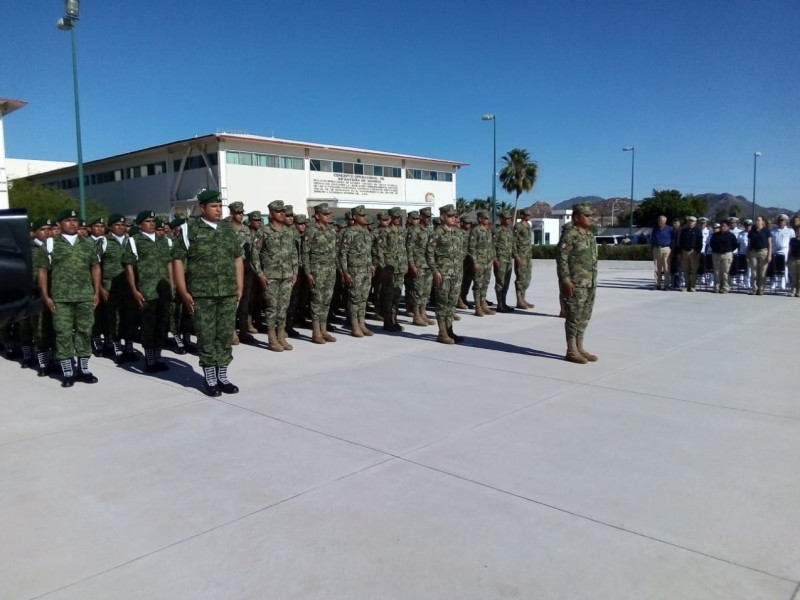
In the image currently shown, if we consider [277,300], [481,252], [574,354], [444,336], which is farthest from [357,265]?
[574,354]

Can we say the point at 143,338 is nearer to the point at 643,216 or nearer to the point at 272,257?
the point at 272,257

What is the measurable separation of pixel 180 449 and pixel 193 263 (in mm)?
1972

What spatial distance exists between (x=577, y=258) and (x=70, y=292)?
5214 mm

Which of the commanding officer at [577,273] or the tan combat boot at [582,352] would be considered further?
the tan combat boot at [582,352]

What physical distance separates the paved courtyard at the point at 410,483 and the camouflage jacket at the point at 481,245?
4.03 m

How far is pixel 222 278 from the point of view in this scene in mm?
5684

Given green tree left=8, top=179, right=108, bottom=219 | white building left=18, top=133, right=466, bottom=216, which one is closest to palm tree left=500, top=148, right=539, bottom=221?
white building left=18, top=133, right=466, bottom=216

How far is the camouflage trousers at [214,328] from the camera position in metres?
5.66

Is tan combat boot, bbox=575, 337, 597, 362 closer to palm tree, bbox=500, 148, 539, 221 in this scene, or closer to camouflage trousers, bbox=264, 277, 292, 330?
camouflage trousers, bbox=264, 277, 292, 330

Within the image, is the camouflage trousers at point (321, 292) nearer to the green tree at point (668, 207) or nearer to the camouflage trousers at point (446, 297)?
the camouflage trousers at point (446, 297)

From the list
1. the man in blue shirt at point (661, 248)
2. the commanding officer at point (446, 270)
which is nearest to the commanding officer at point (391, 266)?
the commanding officer at point (446, 270)

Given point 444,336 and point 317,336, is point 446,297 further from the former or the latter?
point 317,336

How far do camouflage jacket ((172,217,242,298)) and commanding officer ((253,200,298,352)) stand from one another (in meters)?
1.99

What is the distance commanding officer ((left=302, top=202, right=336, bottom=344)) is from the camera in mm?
8297
